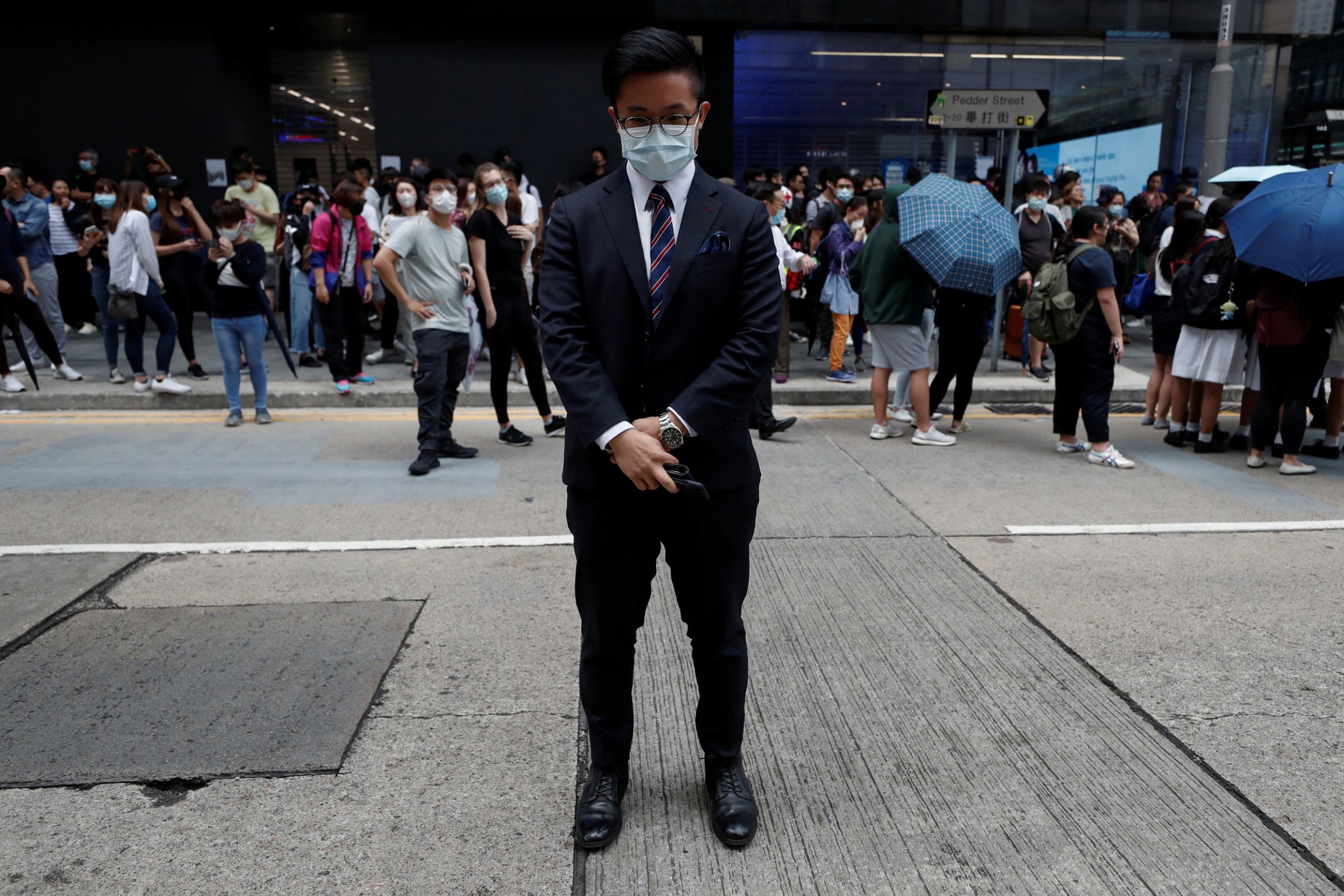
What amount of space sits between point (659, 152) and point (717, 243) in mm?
261

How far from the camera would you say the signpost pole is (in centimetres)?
984

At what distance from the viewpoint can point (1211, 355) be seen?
23.7 feet

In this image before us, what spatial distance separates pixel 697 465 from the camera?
252cm

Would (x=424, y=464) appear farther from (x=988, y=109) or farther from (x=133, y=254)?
(x=988, y=109)

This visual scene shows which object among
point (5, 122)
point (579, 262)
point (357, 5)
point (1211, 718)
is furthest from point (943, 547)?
point (5, 122)

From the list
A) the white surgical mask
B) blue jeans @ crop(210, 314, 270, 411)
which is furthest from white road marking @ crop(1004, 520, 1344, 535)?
blue jeans @ crop(210, 314, 270, 411)

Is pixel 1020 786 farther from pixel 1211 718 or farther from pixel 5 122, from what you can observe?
pixel 5 122

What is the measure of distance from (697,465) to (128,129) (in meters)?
15.4

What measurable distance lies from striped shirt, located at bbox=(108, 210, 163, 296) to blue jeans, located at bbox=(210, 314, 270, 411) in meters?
1.05

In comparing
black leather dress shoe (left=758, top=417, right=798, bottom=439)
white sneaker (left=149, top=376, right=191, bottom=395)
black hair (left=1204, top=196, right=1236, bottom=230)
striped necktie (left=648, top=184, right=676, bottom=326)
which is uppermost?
black hair (left=1204, top=196, right=1236, bottom=230)

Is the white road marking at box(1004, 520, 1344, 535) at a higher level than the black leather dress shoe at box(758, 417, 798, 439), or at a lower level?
lower

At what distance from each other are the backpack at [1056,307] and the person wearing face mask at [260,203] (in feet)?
27.7

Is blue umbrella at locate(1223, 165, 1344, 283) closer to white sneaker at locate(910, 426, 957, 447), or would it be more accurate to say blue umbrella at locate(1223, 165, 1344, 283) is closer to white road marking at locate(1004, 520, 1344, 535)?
white road marking at locate(1004, 520, 1344, 535)

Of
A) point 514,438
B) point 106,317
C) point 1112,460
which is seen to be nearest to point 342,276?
point 106,317
